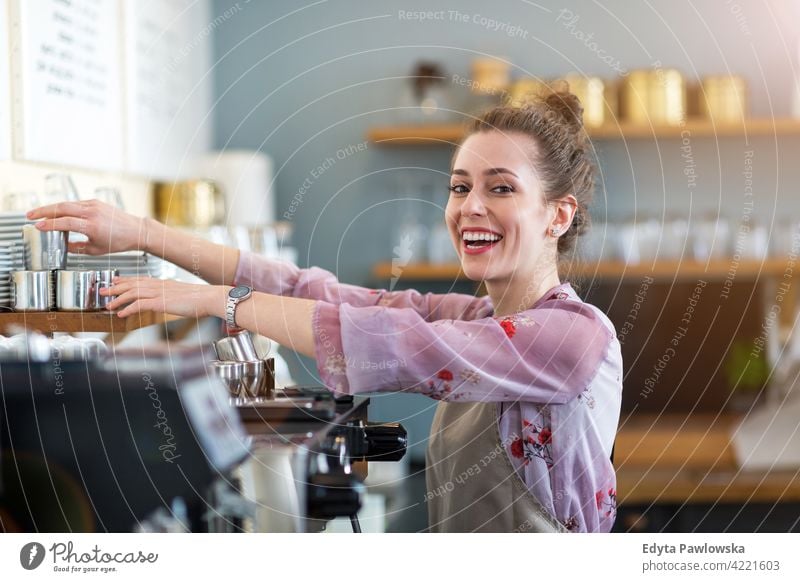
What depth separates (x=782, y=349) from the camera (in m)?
2.09

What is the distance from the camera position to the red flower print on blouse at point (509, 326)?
0.72 meters

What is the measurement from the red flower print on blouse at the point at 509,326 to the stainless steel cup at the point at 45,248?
0.45 metres

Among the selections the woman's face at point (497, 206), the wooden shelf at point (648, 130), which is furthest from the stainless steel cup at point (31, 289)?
the wooden shelf at point (648, 130)

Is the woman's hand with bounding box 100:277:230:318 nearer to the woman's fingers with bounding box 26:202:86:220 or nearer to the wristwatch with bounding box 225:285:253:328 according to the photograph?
the wristwatch with bounding box 225:285:253:328

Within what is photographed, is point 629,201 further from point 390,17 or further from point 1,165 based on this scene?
point 1,165

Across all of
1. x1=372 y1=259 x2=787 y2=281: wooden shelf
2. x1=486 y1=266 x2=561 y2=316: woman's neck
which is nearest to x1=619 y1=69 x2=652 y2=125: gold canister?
x1=372 y1=259 x2=787 y2=281: wooden shelf

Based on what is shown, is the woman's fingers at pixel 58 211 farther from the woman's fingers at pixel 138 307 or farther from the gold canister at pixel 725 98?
the gold canister at pixel 725 98

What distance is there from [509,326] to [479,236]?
120 millimetres

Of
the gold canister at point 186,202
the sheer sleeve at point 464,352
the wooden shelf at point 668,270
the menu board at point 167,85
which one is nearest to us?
the sheer sleeve at point 464,352

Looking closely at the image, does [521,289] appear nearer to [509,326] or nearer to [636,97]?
[509,326]

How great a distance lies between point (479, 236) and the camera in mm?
816

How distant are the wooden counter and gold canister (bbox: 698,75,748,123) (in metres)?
0.79

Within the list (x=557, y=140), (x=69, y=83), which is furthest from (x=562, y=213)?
(x=69, y=83)

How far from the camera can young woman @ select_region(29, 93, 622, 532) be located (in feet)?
2.24
